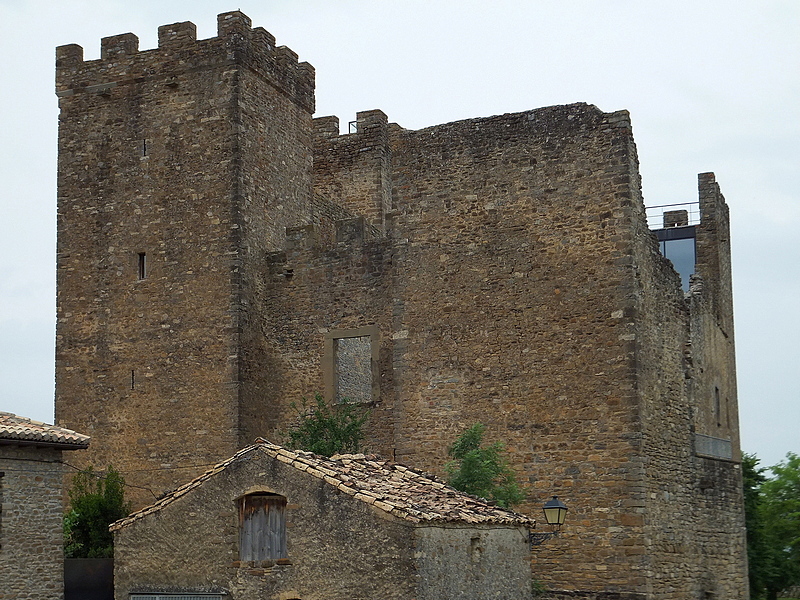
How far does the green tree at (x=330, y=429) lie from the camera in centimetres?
2114

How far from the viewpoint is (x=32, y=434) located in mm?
17891

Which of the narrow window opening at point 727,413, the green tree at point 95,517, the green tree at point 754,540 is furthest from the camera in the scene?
the green tree at point 754,540

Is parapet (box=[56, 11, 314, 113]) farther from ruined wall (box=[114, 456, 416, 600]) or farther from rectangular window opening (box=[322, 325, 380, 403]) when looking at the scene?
ruined wall (box=[114, 456, 416, 600])

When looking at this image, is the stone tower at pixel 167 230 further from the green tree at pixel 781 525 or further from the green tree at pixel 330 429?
the green tree at pixel 781 525

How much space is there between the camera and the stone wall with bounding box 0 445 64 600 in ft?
57.7

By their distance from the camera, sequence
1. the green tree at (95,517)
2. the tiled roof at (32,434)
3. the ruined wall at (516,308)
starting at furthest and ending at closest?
the green tree at (95,517)
the ruined wall at (516,308)
the tiled roof at (32,434)

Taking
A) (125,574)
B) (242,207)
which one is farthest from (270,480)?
(242,207)

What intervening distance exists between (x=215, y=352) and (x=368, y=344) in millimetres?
5822

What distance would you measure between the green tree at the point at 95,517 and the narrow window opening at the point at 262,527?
5.82m

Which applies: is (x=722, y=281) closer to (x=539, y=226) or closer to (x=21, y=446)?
(x=539, y=226)

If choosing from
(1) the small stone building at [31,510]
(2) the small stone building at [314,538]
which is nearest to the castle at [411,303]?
(2) the small stone building at [314,538]

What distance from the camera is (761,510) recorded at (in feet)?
122

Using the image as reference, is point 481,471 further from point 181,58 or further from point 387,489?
point 181,58

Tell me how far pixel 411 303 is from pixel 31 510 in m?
7.40
